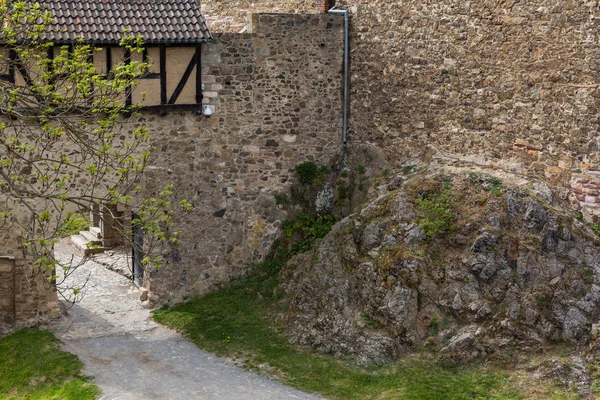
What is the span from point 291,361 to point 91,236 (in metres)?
9.86

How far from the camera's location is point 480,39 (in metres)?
15.2

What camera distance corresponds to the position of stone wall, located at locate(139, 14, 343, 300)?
17156 mm

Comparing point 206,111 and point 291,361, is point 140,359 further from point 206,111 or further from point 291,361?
point 206,111

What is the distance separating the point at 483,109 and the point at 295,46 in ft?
13.4

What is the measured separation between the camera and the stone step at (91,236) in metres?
22.6

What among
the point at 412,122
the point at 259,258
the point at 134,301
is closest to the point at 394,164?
the point at 412,122

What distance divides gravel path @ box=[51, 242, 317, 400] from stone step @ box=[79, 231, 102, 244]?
11.4 feet

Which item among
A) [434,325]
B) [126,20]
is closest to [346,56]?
[126,20]

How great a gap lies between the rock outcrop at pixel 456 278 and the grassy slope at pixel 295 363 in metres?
0.32

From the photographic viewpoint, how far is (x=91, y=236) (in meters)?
23.0

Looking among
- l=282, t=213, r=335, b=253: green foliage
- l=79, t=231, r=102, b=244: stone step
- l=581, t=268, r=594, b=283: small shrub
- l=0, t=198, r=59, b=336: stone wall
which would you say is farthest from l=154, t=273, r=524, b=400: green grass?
l=79, t=231, r=102, b=244: stone step

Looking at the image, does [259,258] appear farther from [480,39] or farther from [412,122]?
[480,39]

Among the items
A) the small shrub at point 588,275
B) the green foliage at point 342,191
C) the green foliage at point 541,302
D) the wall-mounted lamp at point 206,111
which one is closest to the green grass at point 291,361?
the green foliage at point 541,302

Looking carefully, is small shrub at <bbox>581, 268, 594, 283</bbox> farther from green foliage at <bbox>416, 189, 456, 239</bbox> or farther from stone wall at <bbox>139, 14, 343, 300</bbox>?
stone wall at <bbox>139, 14, 343, 300</bbox>
